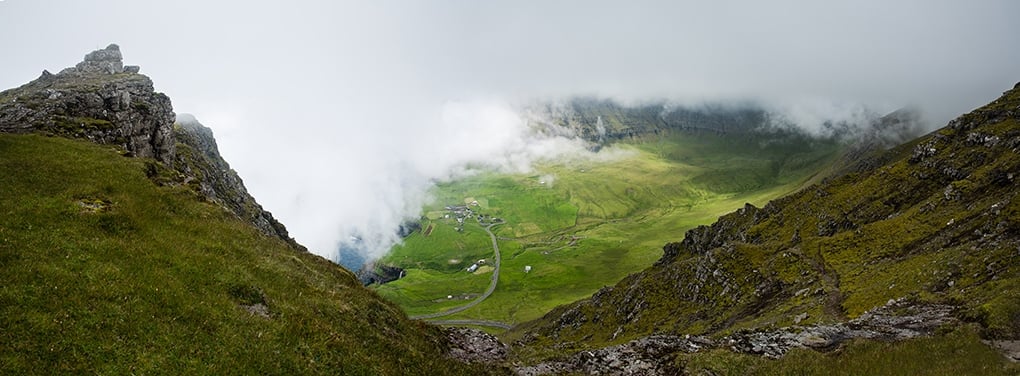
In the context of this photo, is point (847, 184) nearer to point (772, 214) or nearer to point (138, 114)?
point (772, 214)

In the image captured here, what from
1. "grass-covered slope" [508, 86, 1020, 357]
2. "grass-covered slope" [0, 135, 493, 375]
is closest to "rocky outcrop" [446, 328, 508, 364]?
"grass-covered slope" [0, 135, 493, 375]

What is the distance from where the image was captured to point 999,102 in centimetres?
14012

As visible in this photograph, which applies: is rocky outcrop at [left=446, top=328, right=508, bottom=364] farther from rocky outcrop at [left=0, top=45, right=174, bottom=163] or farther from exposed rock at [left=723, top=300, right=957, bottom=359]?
rocky outcrop at [left=0, top=45, right=174, bottom=163]

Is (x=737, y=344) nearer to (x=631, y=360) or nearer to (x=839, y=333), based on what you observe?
(x=631, y=360)

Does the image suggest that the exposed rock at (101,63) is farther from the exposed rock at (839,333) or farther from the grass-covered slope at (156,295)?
the exposed rock at (839,333)

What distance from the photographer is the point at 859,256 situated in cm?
8844

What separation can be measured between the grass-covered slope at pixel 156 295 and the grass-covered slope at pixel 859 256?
2301cm

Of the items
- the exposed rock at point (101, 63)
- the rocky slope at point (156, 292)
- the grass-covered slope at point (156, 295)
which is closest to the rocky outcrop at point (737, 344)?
the rocky slope at point (156, 292)

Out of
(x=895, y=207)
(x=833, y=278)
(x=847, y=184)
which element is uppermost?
(x=847, y=184)

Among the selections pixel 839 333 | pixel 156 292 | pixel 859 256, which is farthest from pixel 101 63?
pixel 859 256

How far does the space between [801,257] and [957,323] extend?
69864 mm

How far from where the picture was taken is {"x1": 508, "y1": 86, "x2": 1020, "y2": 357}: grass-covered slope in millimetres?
53969

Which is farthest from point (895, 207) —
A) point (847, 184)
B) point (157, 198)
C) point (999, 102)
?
point (157, 198)

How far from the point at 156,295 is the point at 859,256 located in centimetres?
10851
